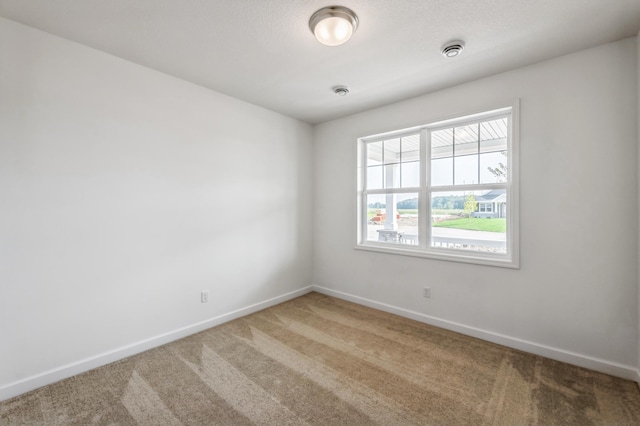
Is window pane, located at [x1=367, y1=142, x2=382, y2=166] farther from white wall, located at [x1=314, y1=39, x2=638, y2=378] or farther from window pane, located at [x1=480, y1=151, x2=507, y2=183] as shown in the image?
window pane, located at [x1=480, y1=151, x2=507, y2=183]

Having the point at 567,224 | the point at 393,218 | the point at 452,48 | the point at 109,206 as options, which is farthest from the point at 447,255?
the point at 109,206

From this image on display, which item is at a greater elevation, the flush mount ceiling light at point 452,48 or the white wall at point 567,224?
the flush mount ceiling light at point 452,48

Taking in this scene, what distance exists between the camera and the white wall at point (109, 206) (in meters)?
2.02

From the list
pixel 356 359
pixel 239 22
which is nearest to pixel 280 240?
pixel 356 359

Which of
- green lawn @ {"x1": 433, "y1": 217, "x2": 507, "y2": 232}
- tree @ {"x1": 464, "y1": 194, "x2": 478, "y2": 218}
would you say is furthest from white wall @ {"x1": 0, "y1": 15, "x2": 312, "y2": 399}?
→ tree @ {"x1": 464, "y1": 194, "x2": 478, "y2": 218}

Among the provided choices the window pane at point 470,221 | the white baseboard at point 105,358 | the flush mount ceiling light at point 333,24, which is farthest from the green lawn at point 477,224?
the white baseboard at point 105,358

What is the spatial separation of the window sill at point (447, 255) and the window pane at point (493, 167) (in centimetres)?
79

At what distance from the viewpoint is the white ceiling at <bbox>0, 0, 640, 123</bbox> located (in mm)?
1842

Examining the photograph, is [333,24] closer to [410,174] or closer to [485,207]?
[410,174]

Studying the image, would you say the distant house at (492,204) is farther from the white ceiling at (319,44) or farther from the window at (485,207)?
the white ceiling at (319,44)

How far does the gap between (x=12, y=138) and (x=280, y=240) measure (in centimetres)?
Answer: 270

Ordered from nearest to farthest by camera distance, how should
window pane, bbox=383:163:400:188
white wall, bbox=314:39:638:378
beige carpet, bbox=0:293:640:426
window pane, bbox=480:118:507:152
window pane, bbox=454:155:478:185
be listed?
beige carpet, bbox=0:293:640:426, white wall, bbox=314:39:638:378, window pane, bbox=480:118:507:152, window pane, bbox=454:155:478:185, window pane, bbox=383:163:400:188

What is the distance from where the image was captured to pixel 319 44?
7.41ft

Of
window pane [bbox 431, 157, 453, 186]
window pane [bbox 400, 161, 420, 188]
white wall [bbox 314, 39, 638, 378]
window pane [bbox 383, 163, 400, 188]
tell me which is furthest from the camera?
window pane [bbox 383, 163, 400, 188]
